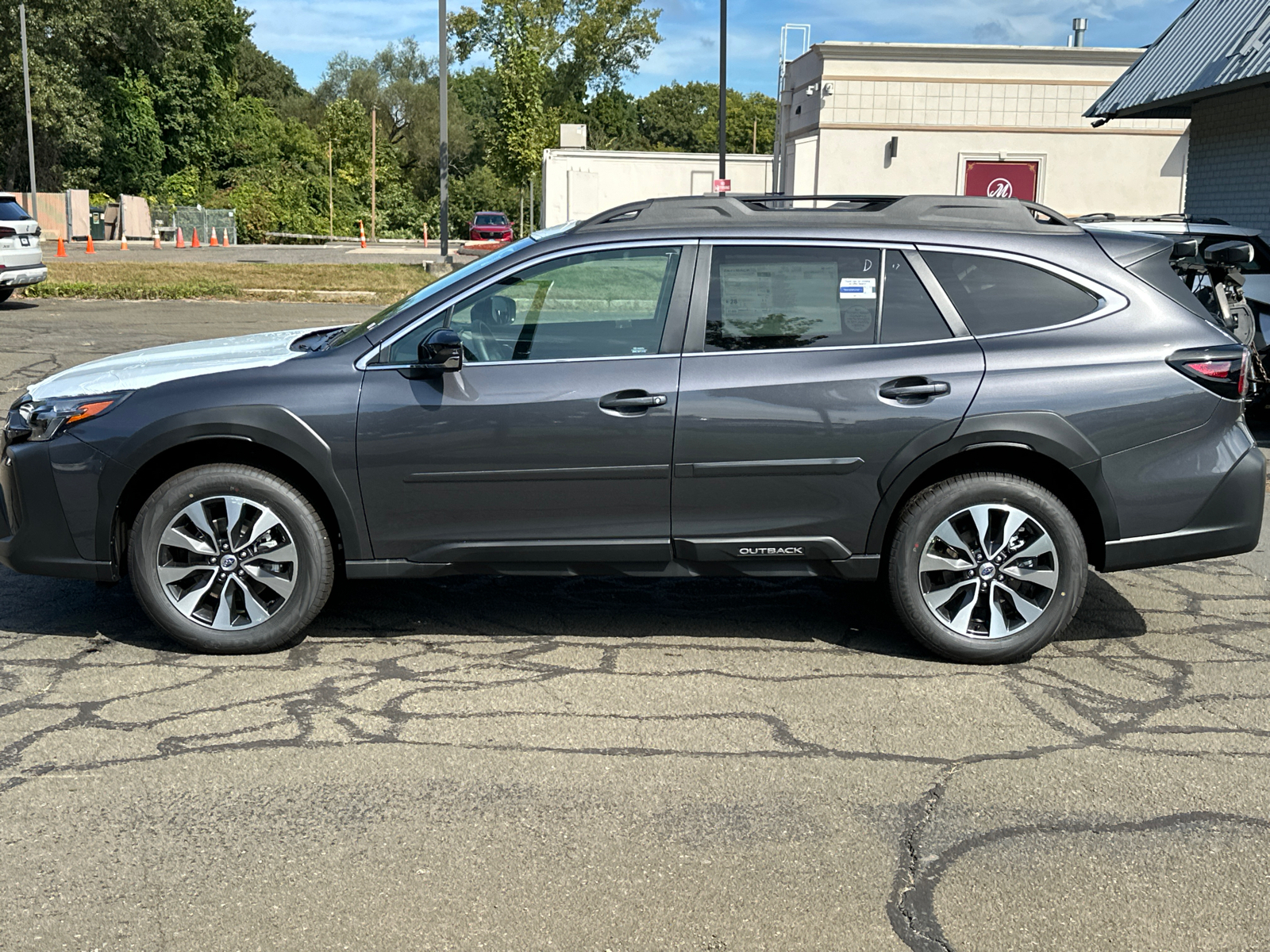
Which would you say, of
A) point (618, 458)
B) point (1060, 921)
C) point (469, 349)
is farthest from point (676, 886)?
point (469, 349)

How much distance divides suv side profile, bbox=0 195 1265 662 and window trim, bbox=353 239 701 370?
0.01m

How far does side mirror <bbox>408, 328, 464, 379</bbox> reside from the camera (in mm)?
4871

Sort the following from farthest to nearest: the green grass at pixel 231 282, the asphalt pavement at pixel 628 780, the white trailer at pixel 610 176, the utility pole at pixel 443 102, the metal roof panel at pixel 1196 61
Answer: the white trailer at pixel 610 176
the utility pole at pixel 443 102
the green grass at pixel 231 282
the metal roof panel at pixel 1196 61
the asphalt pavement at pixel 628 780

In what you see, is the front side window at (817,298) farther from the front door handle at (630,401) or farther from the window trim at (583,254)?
the front door handle at (630,401)

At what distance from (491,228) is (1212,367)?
5236cm

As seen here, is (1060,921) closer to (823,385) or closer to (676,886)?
(676,886)

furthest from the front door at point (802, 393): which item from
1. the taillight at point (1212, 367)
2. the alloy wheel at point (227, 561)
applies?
the alloy wheel at point (227, 561)

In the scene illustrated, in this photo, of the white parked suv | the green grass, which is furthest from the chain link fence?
the white parked suv

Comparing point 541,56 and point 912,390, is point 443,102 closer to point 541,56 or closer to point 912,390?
point 912,390

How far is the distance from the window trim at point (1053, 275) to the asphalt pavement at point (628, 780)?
4.50 feet

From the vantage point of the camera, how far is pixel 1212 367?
501cm

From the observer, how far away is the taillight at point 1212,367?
500 centimetres

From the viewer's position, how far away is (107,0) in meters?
52.8

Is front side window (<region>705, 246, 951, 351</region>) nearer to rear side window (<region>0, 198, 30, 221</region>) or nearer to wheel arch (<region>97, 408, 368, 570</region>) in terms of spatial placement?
wheel arch (<region>97, 408, 368, 570</region>)
